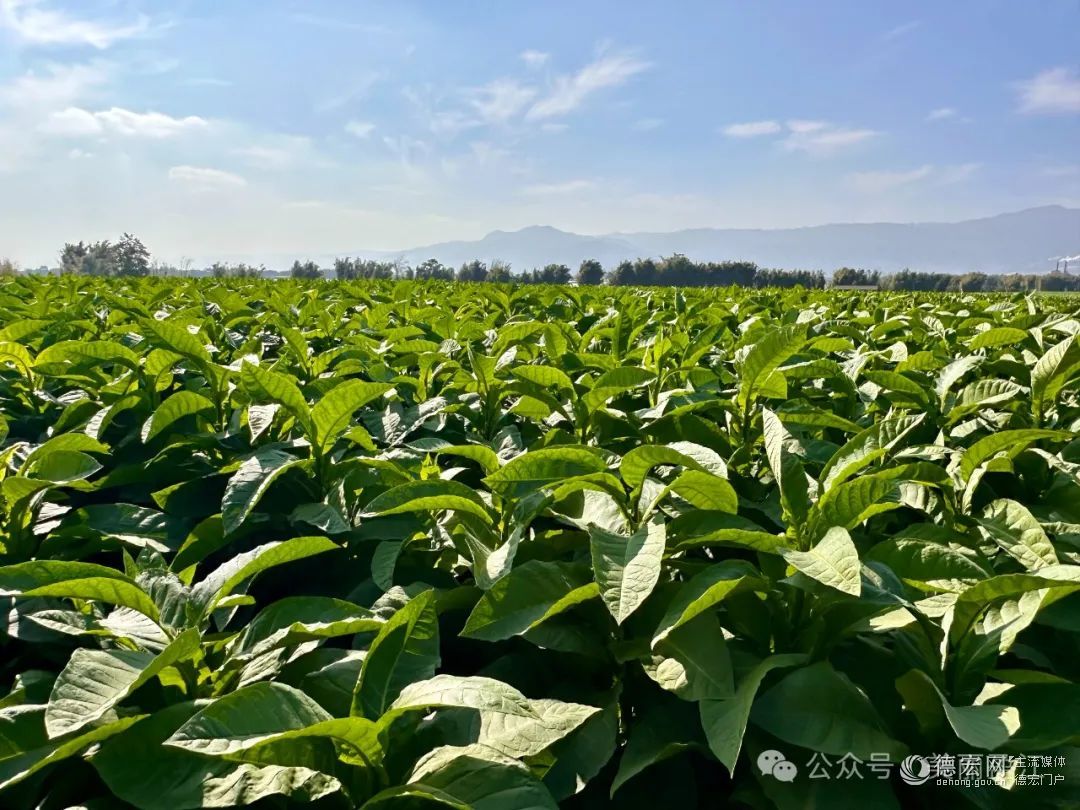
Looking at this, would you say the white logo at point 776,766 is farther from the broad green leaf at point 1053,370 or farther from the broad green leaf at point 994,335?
the broad green leaf at point 994,335

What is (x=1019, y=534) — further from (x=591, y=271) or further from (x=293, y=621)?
(x=591, y=271)

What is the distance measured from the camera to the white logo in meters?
1.18

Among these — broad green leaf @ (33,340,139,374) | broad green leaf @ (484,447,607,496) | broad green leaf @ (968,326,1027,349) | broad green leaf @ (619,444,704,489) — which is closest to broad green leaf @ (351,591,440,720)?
broad green leaf @ (484,447,607,496)

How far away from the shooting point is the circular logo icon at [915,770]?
45.4 inches

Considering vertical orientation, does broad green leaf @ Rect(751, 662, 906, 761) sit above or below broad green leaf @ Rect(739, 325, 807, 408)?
below

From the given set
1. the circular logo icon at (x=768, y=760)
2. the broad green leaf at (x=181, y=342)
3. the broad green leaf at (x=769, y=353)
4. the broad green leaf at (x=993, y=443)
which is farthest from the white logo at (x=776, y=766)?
the broad green leaf at (x=181, y=342)

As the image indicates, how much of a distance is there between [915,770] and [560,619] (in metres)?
0.61

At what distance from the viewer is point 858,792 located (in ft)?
3.76

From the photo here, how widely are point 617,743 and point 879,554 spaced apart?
615mm

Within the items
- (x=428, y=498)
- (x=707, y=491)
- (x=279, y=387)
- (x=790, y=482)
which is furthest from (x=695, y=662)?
(x=279, y=387)

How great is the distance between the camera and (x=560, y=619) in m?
1.38

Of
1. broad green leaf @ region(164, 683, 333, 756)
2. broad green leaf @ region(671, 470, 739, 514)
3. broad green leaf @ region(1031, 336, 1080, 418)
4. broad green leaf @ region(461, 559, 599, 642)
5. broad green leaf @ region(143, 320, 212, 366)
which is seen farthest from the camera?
broad green leaf @ region(143, 320, 212, 366)

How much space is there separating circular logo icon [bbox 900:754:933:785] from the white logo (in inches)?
6.3

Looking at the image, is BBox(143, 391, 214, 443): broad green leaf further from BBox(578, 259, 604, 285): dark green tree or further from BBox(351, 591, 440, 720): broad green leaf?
BBox(578, 259, 604, 285): dark green tree
